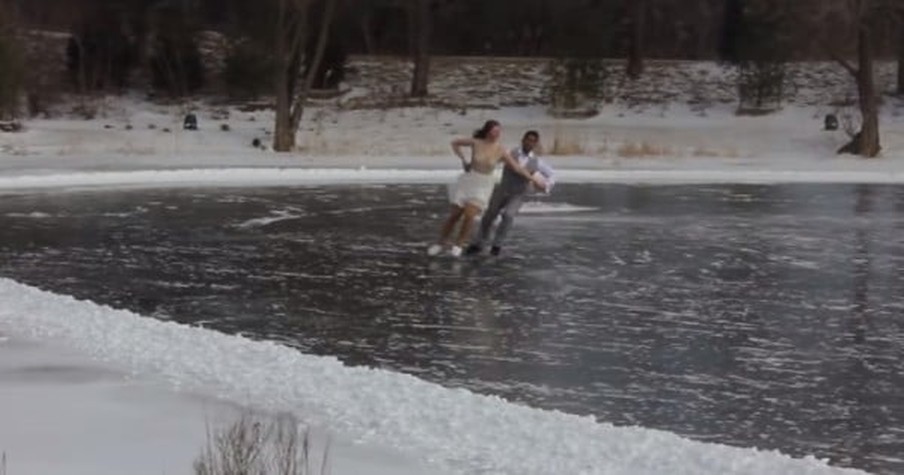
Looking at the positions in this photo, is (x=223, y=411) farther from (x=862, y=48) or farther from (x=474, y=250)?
(x=862, y=48)

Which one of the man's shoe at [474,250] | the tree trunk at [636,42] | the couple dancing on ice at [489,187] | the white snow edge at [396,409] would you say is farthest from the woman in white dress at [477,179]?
the tree trunk at [636,42]

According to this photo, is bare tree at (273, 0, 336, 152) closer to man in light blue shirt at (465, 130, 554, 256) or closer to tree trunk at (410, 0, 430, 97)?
tree trunk at (410, 0, 430, 97)

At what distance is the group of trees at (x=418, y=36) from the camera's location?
4241cm

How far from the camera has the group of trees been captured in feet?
139

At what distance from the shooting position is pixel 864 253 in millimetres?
18297

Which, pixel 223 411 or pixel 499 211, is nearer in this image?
pixel 223 411

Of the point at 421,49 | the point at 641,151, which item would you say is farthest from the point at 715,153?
the point at 421,49

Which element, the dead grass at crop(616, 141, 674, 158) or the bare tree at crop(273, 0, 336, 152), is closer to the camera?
the dead grass at crop(616, 141, 674, 158)

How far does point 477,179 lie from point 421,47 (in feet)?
116

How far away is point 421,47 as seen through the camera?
172 ft

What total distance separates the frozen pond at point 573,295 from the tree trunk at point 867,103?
1666 cm

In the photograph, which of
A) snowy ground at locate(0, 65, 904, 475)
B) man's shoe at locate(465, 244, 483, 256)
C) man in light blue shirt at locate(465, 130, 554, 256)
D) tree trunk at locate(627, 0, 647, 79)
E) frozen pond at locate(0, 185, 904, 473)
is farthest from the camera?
tree trunk at locate(627, 0, 647, 79)

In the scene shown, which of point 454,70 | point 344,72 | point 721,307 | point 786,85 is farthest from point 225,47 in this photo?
point 721,307

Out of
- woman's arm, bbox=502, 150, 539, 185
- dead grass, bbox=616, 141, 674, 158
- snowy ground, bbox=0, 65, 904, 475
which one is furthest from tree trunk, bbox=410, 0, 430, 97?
snowy ground, bbox=0, 65, 904, 475
